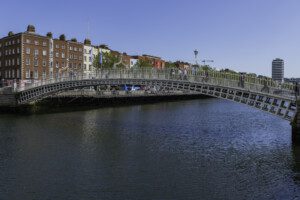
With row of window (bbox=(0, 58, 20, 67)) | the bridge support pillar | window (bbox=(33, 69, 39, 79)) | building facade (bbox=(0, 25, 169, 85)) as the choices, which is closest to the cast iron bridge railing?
the bridge support pillar

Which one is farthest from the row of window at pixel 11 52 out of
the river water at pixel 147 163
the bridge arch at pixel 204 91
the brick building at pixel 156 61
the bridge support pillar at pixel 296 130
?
the bridge support pillar at pixel 296 130

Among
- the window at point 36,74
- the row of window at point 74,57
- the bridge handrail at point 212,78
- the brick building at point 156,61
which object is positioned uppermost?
the brick building at point 156,61

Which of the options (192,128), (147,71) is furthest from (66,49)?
(192,128)

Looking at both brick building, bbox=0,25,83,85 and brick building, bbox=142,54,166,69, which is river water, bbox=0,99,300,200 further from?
brick building, bbox=142,54,166,69

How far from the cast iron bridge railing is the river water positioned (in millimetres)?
2602

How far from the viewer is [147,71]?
36.4m

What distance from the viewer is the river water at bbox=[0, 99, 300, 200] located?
595 inches

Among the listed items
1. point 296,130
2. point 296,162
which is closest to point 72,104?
point 296,130

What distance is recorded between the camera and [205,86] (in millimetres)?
30719

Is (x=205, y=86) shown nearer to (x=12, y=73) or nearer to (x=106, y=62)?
(x=106, y=62)

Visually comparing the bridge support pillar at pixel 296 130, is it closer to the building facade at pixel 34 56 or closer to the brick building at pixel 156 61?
the building facade at pixel 34 56

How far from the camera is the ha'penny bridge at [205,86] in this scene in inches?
1024

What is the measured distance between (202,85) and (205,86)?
28 centimetres

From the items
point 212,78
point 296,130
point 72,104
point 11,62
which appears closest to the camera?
point 296,130
